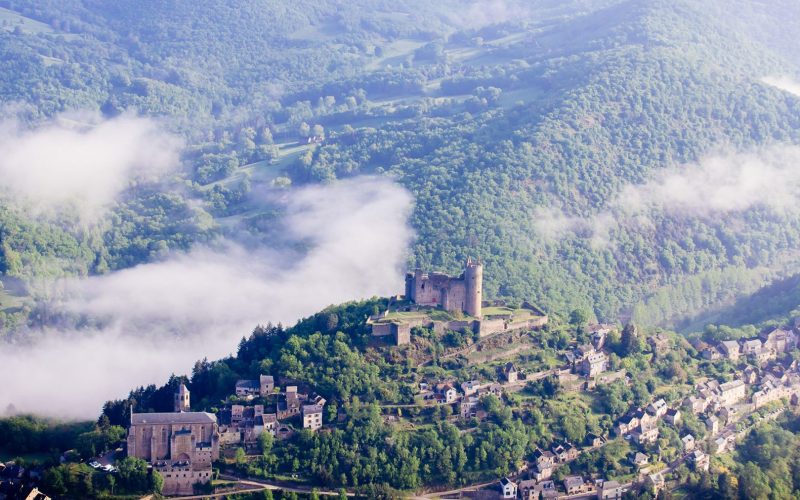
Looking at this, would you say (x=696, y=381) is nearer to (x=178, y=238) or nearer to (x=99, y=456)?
(x=99, y=456)

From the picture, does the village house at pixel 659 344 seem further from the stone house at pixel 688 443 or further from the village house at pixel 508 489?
the village house at pixel 508 489

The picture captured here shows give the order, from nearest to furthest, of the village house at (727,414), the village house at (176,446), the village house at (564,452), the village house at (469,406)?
the village house at (176,446) < the village house at (564,452) < the village house at (469,406) < the village house at (727,414)

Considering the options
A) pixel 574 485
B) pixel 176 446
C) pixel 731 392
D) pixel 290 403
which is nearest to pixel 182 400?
pixel 176 446

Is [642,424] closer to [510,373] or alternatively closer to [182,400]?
[510,373]

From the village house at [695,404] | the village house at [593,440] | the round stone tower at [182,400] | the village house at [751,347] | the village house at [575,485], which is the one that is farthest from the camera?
the village house at [751,347]

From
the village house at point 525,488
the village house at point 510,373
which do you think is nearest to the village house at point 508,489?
the village house at point 525,488

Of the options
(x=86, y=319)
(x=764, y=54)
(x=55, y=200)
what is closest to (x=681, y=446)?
(x=86, y=319)
